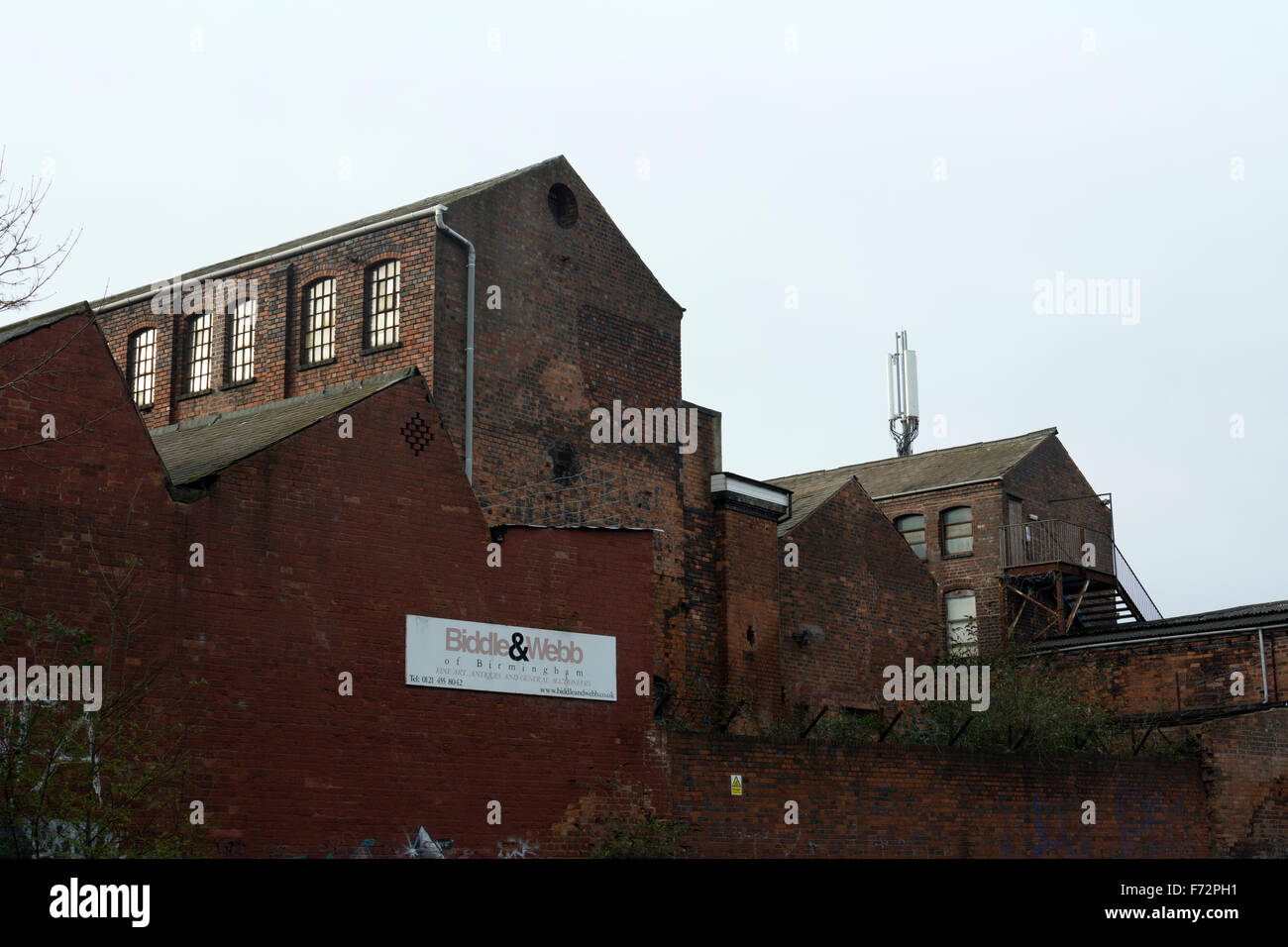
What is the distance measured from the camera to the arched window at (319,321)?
24.0 meters

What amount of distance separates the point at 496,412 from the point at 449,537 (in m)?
6.07

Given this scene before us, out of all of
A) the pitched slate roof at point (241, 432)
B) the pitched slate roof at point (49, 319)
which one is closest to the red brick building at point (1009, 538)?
the pitched slate roof at point (241, 432)

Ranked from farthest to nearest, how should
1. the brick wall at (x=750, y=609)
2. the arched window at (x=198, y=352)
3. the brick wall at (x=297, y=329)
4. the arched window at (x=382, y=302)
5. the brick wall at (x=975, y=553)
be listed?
1. the brick wall at (x=975, y=553)
2. the brick wall at (x=750, y=609)
3. the arched window at (x=198, y=352)
4. the arched window at (x=382, y=302)
5. the brick wall at (x=297, y=329)

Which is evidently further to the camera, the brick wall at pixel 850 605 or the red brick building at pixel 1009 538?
the red brick building at pixel 1009 538

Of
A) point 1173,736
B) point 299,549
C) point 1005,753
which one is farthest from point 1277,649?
point 299,549

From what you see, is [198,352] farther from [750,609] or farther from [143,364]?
[750,609]

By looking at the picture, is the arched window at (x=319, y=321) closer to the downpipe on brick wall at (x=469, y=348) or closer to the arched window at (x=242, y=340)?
the arched window at (x=242, y=340)

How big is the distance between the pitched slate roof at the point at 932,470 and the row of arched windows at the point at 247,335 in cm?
1680

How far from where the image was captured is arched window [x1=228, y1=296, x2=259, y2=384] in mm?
24984

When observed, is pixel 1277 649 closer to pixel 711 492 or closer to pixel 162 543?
pixel 711 492

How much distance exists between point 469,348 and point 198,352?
622 centimetres

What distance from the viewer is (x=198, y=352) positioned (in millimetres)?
25875

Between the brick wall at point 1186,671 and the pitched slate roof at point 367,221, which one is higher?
the pitched slate roof at point 367,221

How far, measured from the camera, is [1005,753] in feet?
74.7
